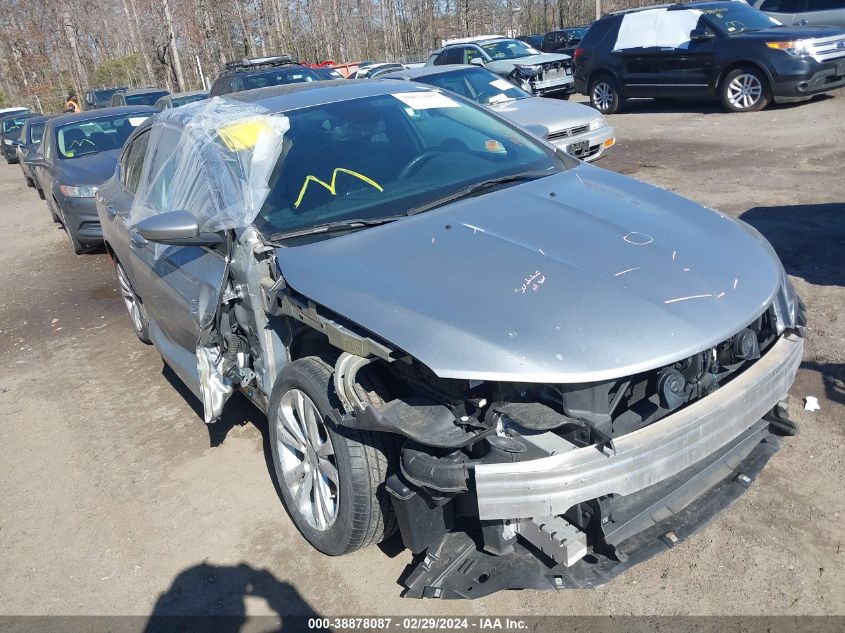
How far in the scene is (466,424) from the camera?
238 cm

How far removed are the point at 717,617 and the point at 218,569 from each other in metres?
2.07

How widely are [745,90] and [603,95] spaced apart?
2920 mm

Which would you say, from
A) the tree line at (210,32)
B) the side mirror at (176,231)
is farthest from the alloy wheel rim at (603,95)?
the tree line at (210,32)

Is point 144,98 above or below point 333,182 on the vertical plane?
below

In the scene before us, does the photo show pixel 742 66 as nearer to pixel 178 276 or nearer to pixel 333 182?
pixel 333 182

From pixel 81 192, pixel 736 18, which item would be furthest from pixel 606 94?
pixel 81 192

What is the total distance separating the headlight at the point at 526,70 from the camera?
584 inches

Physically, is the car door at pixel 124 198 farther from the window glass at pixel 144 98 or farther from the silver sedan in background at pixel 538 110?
the window glass at pixel 144 98

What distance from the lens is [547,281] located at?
260 centimetres

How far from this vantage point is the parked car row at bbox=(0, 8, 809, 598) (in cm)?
233

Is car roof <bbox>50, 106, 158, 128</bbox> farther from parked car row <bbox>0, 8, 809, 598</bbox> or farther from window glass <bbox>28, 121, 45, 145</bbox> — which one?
parked car row <bbox>0, 8, 809, 598</bbox>

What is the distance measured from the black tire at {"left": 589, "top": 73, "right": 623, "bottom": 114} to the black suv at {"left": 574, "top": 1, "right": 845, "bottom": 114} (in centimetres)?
2

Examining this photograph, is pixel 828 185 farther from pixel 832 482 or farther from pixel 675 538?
pixel 675 538

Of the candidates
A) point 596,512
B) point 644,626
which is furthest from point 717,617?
point 596,512
